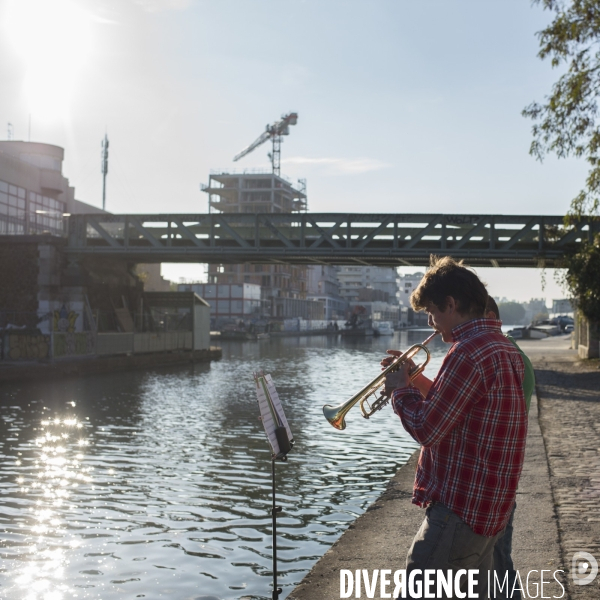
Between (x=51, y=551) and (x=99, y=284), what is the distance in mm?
35777

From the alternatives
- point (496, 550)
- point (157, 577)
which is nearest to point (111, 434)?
point (157, 577)

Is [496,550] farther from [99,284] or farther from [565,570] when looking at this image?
[99,284]

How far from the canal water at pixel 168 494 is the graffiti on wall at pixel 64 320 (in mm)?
10369

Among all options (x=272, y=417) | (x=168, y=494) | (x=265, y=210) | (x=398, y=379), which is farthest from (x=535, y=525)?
(x=265, y=210)

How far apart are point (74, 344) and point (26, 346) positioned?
2591mm

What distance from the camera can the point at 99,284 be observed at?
42.8 metres

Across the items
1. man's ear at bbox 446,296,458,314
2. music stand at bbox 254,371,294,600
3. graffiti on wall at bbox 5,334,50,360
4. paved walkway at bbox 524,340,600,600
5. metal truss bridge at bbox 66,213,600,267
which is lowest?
paved walkway at bbox 524,340,600,600

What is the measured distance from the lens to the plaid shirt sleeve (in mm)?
3297

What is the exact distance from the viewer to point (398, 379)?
3.58 metres

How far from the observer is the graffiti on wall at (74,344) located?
31.1 meters

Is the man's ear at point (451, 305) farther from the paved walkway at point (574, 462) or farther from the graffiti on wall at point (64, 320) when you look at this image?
the graffiti on wall at point (64, 320)

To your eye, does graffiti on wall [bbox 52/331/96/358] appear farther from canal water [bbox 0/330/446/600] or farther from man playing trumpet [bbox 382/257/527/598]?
man playing trumpet [bbox 382/257/527/598]

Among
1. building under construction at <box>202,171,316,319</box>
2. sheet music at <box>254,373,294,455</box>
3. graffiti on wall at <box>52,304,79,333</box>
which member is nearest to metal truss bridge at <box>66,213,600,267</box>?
graffiti on wall at <box>52,304,79,333</box>

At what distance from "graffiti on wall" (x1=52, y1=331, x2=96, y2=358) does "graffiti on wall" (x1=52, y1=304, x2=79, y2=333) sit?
50 cm
